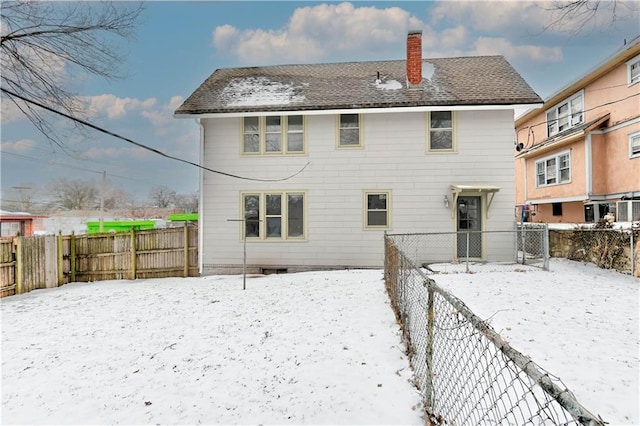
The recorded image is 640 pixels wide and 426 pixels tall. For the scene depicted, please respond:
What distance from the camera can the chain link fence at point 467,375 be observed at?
4.90 feet

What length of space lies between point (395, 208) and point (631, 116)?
10281 mm

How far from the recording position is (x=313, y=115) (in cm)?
1111

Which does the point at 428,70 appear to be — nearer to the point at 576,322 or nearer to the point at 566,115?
the point at 566,115

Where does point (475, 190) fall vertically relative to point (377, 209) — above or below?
above

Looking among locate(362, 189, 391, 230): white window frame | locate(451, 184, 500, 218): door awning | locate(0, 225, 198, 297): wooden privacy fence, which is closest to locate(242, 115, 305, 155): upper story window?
locate(362, 189, 391, 230): white window frame

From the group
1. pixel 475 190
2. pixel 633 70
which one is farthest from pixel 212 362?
pixel 633 70

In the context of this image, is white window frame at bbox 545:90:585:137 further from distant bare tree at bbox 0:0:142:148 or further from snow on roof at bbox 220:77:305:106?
distant bare tree at bbox 0:0:142:148

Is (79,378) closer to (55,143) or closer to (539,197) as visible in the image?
(55,143)

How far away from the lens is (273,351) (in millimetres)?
4434

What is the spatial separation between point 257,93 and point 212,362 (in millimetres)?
9859

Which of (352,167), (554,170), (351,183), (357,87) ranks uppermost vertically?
(357,87)

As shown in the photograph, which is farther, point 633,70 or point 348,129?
point 633,70

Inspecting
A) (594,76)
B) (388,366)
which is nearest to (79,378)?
(388,366)

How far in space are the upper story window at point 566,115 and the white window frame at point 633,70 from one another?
2341 millimetres
